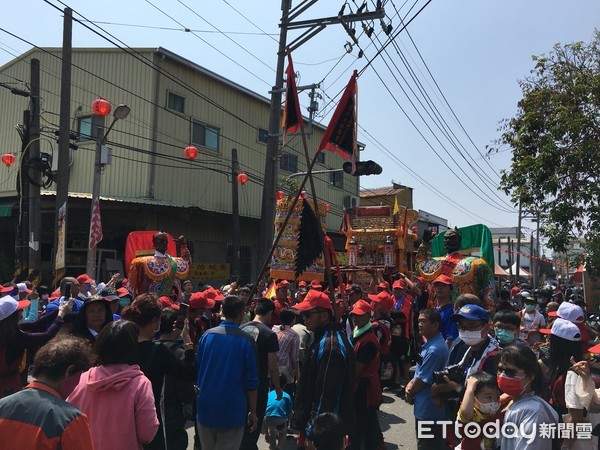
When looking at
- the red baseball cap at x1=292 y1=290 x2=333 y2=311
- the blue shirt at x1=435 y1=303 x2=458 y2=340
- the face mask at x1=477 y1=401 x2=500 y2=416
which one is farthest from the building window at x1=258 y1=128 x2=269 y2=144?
the face mask at x1=477 y1=401 x2=500 y2=416

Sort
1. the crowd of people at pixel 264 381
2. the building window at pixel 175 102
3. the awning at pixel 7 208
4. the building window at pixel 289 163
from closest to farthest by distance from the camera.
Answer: the crowd of people at pixel 264 381 → the awning at pixel 7 208 → the building window at pixel 175 102 → the building window at pixel 289 163

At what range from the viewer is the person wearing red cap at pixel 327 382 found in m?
3.90

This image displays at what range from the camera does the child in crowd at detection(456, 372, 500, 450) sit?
3.18 metres

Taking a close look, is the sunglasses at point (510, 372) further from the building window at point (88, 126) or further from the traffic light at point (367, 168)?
the building window at point (88, 126)

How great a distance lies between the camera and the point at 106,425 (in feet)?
9.39

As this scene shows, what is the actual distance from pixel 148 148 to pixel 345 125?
555 inches

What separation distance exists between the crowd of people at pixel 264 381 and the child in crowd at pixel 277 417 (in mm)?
15

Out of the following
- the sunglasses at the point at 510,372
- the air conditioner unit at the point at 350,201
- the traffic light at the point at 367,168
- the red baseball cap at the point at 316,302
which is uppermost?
the air conditioner unit at the point at 350,201

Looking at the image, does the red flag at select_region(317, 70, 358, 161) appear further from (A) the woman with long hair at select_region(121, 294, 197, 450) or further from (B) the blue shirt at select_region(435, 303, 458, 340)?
(A) the woman with long hair at select_region(121, 294, 197, 450)

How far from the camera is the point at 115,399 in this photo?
290 cm

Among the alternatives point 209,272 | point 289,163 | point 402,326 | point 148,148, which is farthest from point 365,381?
point 289,163

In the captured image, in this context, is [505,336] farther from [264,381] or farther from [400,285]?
[400,285]

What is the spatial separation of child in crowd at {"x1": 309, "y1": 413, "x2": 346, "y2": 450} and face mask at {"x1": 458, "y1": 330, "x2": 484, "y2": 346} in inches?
55.7

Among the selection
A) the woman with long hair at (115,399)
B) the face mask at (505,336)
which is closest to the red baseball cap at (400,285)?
the face mask at (505,336)
